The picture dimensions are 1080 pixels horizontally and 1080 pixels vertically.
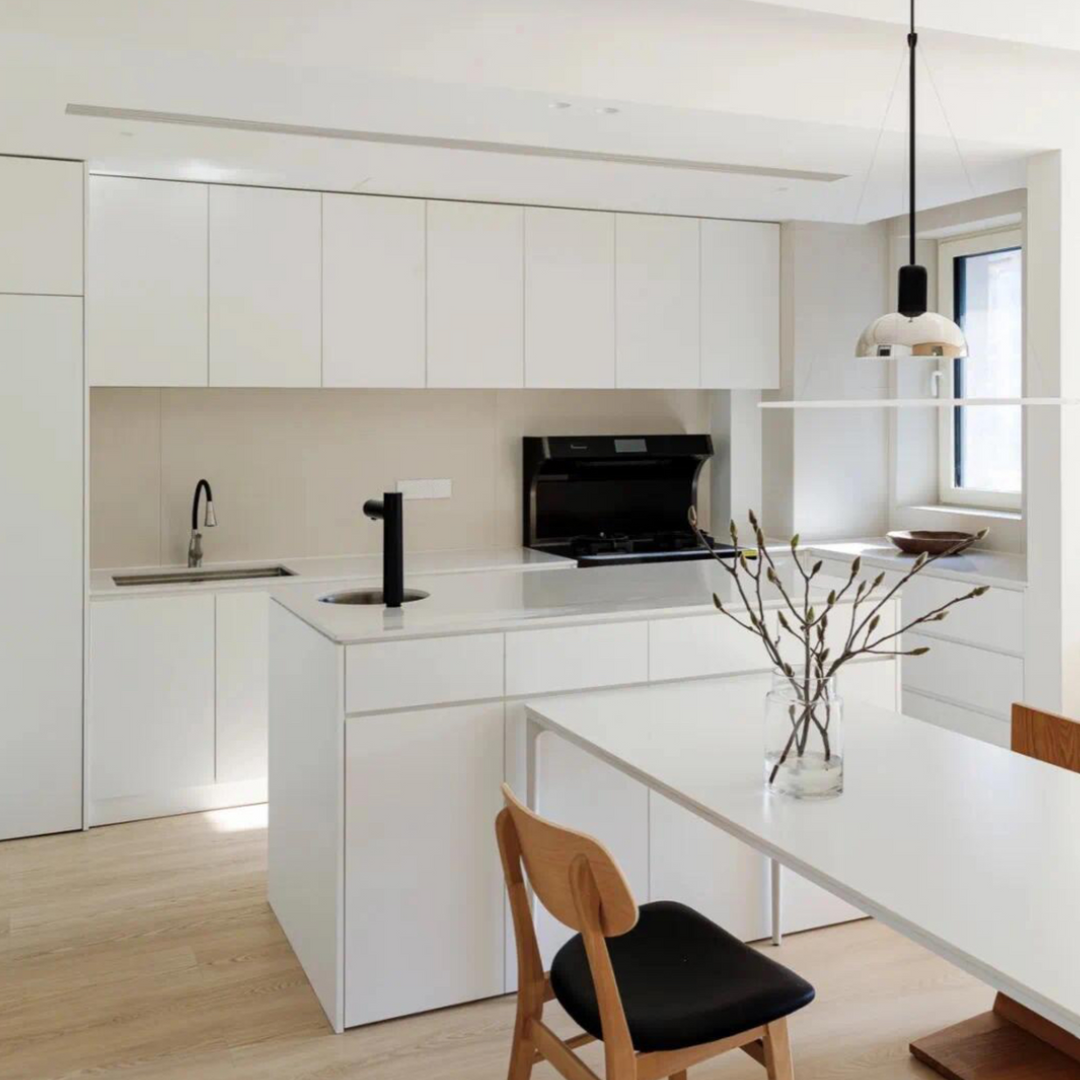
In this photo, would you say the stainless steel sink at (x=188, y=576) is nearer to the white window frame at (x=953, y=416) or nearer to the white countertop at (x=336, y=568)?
the white countertop at (x=336, y=568)

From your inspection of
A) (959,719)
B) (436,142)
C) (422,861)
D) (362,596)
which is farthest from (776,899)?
(436,142)

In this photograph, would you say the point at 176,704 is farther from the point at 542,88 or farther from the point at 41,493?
the point at 542,88

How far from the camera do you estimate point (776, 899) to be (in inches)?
124

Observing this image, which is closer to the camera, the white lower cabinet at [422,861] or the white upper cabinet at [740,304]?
the white lower cabinet at [422,861]

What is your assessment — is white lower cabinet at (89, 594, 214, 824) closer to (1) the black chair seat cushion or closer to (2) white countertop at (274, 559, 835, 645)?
(2) white countertop at (274, 559, 835, 645)

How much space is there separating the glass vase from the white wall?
3.25 m

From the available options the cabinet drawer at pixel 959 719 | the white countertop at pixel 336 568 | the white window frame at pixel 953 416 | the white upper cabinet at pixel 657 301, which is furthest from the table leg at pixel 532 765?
the white window frame at pixel 953 416

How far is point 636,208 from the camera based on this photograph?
495cm

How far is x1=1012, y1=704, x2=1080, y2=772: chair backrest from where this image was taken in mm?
2451

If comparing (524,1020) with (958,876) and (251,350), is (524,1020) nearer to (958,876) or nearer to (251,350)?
(958,876)

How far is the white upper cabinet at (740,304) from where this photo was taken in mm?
5230

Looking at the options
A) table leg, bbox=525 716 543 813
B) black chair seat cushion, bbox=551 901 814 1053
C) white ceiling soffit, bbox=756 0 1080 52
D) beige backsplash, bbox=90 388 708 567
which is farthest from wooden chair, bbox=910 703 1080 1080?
beige backsplash, bbox=90 388 708 567

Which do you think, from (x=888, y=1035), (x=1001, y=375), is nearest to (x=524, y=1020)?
(x=888, y=1035)

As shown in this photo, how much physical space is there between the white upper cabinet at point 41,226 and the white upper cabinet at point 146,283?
19 cm
